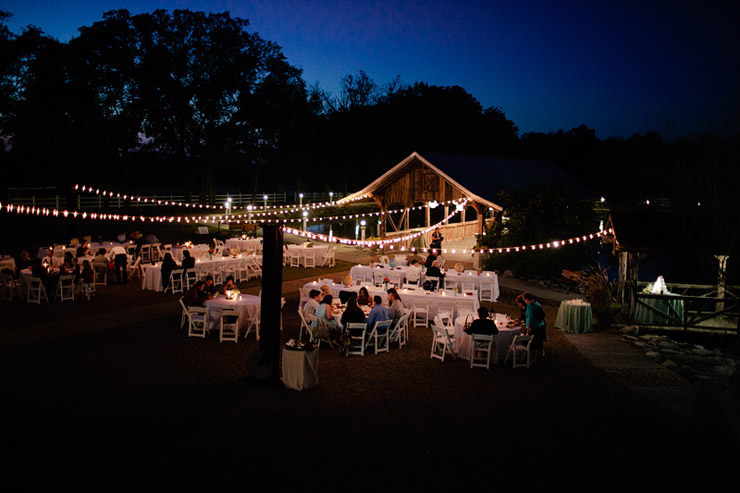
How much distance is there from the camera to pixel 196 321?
11805mm

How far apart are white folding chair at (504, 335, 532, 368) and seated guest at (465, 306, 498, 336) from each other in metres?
0.40

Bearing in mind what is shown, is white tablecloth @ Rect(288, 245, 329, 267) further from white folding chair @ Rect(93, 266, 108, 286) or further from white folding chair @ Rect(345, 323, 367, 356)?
white folding chair @ Rect(345, 323, 367, 356)

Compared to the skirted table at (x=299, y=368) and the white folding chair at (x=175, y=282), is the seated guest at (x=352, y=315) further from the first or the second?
the white folding chair at (x=175, y=282)

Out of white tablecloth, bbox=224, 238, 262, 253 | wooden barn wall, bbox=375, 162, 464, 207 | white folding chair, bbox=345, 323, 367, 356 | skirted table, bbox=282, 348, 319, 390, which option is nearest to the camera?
skirted table, bbox=282, 348, 319, 390

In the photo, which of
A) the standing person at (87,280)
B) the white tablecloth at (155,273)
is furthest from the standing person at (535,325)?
the standing person at (87,280)

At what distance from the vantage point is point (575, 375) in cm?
993

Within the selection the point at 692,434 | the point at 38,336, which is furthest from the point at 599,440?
the point at 38,336

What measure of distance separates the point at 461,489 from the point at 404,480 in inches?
23.7

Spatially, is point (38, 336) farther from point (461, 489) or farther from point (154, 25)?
point (154, 25)

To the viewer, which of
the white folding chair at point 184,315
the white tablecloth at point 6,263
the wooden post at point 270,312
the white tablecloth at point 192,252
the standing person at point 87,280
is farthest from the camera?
the white tablecloth at point 192,252

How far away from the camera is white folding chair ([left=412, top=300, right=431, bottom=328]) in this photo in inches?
519

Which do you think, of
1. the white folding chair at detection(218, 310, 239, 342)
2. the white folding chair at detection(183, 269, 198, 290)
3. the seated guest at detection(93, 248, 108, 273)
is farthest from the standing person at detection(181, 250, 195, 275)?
the white folding chair at detection(218, 310, 239, 342)

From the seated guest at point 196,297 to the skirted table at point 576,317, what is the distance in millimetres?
7867

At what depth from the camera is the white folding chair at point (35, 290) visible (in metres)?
14.7
